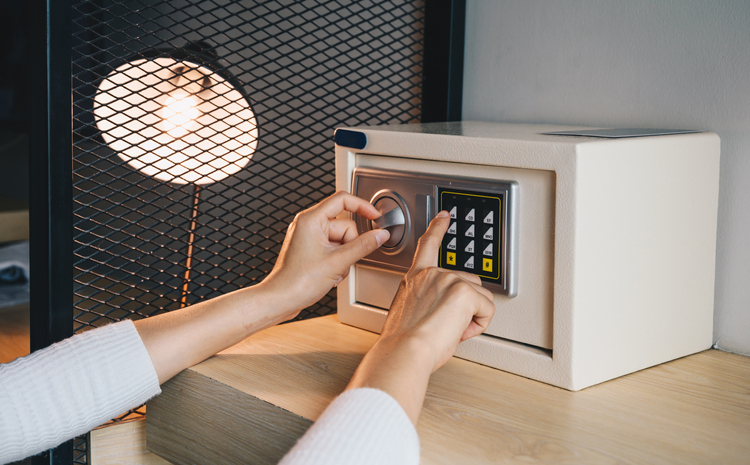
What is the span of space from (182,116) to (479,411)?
549mm

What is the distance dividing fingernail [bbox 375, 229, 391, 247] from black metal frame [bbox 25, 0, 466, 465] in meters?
0.34

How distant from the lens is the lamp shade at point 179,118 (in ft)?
2.58

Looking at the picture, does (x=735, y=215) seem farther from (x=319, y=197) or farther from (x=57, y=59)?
(x=57, y=59)

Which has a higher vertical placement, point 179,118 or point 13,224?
point 179,118

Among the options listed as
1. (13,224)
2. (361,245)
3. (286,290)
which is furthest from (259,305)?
(13,224)

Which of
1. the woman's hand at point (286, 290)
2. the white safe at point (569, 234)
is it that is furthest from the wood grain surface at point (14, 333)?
the white safe at point (569, 234)

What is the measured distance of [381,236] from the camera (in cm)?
71

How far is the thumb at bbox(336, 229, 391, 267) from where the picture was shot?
706mm

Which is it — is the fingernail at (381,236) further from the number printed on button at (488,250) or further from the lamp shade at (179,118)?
the lamp shade at (179,118)

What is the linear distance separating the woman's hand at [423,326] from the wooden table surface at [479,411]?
2.3 inches

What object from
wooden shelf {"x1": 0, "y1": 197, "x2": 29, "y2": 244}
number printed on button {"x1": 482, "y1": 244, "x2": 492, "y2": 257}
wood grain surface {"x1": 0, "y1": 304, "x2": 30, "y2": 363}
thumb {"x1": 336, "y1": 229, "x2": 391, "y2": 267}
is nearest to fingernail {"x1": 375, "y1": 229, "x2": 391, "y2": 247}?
thumb {"x1": 336, "y1": 229, "x2": 391, "y2": 267}

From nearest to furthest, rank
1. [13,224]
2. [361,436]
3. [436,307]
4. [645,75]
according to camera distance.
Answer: [361,436], [436,307], [645,75], [13,224]

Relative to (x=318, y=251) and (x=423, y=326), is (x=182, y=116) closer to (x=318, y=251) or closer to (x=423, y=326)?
(x=318, y=251)

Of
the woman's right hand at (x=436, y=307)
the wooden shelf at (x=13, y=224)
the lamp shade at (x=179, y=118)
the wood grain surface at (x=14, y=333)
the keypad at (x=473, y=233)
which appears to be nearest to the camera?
the woman's right hand at (x=436, y=307)
